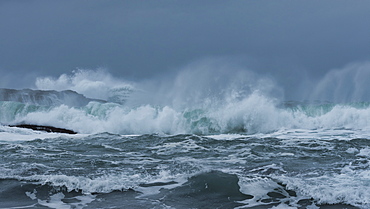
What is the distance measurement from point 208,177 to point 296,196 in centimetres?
164

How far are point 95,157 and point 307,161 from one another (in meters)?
4.84

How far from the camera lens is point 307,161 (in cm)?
947

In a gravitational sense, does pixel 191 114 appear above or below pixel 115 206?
above

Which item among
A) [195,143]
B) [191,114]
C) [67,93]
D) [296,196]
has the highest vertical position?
[67,93]

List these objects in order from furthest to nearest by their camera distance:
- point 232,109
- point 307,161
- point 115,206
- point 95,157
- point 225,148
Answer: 1. point 232,109
2. point 225,148
3. point 95,157
4. point 307,161
5. point 115,206

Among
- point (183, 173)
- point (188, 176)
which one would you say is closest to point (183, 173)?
point (183, 173)

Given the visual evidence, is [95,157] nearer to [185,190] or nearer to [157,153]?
[157,153]

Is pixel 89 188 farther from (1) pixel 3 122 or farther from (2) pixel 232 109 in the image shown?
(1) pixel 3 122

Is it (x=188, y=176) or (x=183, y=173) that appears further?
(x=183, y=173)

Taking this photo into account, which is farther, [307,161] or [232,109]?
[232,109]

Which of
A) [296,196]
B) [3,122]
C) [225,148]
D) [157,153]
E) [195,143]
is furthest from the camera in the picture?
[3,122]

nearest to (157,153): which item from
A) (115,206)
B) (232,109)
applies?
(115,206)

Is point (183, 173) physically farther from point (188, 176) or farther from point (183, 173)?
point (188, 176)

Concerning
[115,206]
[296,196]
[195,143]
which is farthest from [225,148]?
[115,206]
